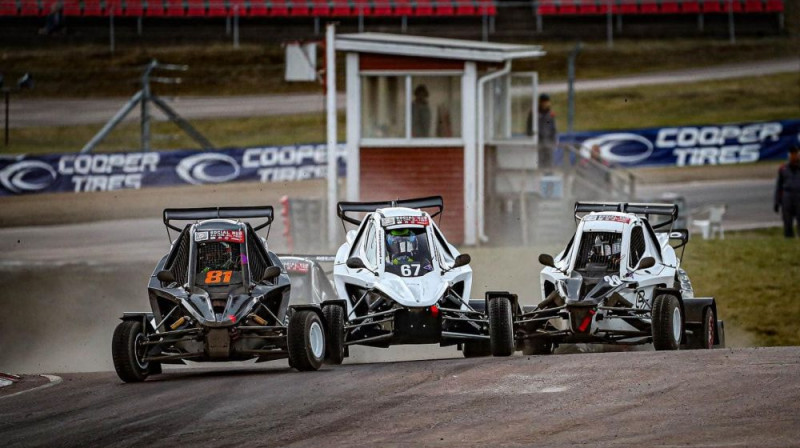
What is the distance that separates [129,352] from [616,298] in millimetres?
5621

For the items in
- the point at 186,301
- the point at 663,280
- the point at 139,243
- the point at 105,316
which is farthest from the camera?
the point at 139,243

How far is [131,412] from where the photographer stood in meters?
12.7

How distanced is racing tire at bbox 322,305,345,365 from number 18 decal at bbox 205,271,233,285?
1117 millimetres

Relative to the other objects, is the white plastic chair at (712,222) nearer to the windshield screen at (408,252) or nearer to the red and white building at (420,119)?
A: the red and white building at (420,119)

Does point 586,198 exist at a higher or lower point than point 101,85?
lower

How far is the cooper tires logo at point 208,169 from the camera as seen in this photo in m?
36.4

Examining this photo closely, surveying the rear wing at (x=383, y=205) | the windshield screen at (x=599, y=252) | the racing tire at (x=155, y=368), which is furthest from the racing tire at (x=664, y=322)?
the racing tire at (x=155, y=368)

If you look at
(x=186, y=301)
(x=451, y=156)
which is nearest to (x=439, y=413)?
(x=186, y=301)

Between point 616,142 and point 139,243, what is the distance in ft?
44.4

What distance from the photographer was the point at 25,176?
34469 mm

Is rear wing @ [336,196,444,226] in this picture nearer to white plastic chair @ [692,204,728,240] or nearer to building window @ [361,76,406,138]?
building window @ [361,76,406,138]

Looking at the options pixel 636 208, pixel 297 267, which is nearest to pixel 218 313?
pixel 297 267

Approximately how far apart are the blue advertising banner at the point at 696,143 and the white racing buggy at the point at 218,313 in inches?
922

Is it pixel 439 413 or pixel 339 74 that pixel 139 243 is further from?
pixel 439 413
